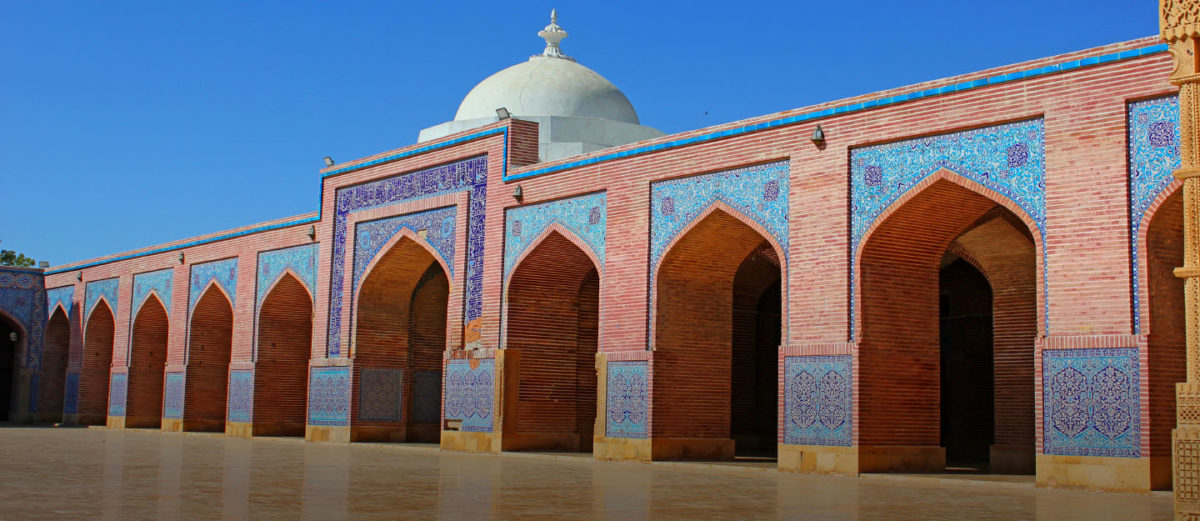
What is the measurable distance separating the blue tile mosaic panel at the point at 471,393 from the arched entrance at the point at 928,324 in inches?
186

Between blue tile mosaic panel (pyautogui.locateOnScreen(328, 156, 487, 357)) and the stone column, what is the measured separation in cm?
897

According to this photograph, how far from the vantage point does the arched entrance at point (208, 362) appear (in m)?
19.6

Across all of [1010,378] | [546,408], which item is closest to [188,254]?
[546,408]

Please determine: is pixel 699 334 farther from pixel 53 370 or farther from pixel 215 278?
pixel 53 370

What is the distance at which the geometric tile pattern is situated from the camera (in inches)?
359

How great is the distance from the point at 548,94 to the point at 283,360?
5388 mm

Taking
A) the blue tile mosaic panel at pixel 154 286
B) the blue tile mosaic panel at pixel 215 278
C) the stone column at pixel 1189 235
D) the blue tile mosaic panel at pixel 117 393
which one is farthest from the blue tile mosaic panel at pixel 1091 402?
the blue tile mosaic panel at pixel 117 393

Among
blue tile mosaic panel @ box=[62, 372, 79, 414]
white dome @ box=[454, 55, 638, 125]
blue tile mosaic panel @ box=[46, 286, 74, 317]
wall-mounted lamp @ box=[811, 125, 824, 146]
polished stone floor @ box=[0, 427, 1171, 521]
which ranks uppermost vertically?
white dome @ box=[454, 55, 638, 125]

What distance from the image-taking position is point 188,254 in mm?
20172

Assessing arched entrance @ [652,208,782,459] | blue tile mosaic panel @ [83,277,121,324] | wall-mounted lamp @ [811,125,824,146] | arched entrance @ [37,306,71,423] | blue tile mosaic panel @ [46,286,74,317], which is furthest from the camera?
arched entrance @ [37,306,71,423]

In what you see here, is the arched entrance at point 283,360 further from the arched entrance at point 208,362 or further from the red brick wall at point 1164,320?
the red brick wall at point 1164,320

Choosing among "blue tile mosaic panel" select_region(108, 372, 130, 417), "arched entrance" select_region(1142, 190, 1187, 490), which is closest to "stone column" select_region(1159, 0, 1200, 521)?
"arched entrance" select_region(1142, 190, 1187, 490)

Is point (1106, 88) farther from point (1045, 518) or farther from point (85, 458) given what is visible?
point (85, 458)

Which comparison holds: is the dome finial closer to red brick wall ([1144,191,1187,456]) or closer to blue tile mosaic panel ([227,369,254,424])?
blue tile mosaic panel ([227,369,254,424])
